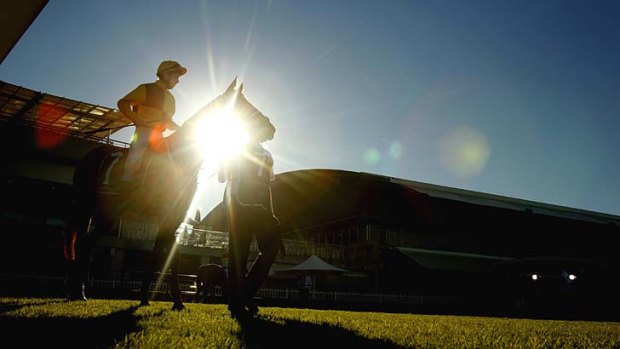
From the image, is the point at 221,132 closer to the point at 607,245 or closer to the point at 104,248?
the point at 104,248

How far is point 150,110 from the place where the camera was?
509cm

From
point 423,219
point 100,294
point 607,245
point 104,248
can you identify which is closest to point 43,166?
point 104,248

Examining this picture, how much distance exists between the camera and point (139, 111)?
5070 mm

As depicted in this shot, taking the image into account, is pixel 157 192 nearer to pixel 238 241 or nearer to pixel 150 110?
pixel 150 110

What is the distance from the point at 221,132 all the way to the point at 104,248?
2335 cm

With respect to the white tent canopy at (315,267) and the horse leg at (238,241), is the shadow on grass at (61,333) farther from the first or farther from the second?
the white tent canopy at (315,267)

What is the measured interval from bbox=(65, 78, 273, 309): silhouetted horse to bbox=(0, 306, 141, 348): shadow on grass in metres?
2.31

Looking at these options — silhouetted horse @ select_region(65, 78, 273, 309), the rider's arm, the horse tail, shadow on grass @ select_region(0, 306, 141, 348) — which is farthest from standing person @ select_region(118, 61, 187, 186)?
shadow on grass @ select_region(0, 306, 141, 348)

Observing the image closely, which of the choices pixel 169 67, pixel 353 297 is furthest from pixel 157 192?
pixel 353 297

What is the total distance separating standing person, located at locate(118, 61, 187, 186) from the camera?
16.3ft

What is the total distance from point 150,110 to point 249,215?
183 cm

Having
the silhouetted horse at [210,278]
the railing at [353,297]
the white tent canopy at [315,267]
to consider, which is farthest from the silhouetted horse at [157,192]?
the white tent canopy at [315,267]

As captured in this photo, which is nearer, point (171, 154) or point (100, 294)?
point (171, 154)

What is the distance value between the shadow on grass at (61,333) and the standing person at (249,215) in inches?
71.1
